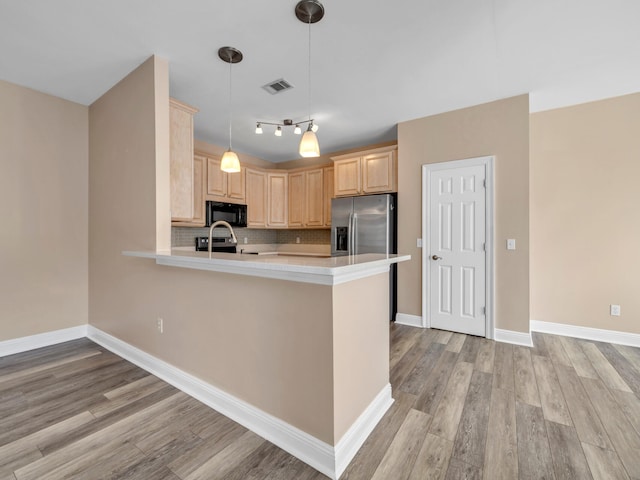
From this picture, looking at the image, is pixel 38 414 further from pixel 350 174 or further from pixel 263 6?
pixel 350 174

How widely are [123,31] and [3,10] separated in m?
0.70

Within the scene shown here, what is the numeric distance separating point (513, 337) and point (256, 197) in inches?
169

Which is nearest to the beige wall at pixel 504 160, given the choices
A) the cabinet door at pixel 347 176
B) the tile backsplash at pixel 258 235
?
the cabinet door at pixel 347 176

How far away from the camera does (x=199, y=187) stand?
419cm

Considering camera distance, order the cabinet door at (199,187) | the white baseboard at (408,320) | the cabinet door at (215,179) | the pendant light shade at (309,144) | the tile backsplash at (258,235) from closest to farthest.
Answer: the pendant light shade at (309,144), the white baseboard at (408,320), the cabinet door at (199,187), the cabinet door at (215,179), the tile backsplash at (258,235)

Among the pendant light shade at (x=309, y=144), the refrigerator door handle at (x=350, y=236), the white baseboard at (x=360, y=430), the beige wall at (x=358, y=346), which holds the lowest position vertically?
the white baseboard at (x=360, y=430)

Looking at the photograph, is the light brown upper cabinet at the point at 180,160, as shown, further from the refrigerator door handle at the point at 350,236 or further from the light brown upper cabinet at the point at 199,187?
the refrigerator door handle at the point at 350,236

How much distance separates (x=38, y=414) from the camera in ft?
6.18

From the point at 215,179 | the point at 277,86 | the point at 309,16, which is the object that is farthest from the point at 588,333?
the point at 215,179

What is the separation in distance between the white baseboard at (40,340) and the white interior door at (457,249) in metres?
4.22

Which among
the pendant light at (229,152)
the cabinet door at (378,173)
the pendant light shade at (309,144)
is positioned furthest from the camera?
the cabinet door at (378,173)

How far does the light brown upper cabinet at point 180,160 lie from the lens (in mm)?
2705

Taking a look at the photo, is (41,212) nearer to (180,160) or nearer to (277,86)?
(180,160)

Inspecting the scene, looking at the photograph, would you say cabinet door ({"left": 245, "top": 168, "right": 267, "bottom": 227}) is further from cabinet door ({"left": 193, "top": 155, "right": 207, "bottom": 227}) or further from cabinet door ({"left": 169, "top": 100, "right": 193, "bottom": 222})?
cabinet door ({"left": 169, "top": 100, "right": 193, "bottom": 222})
